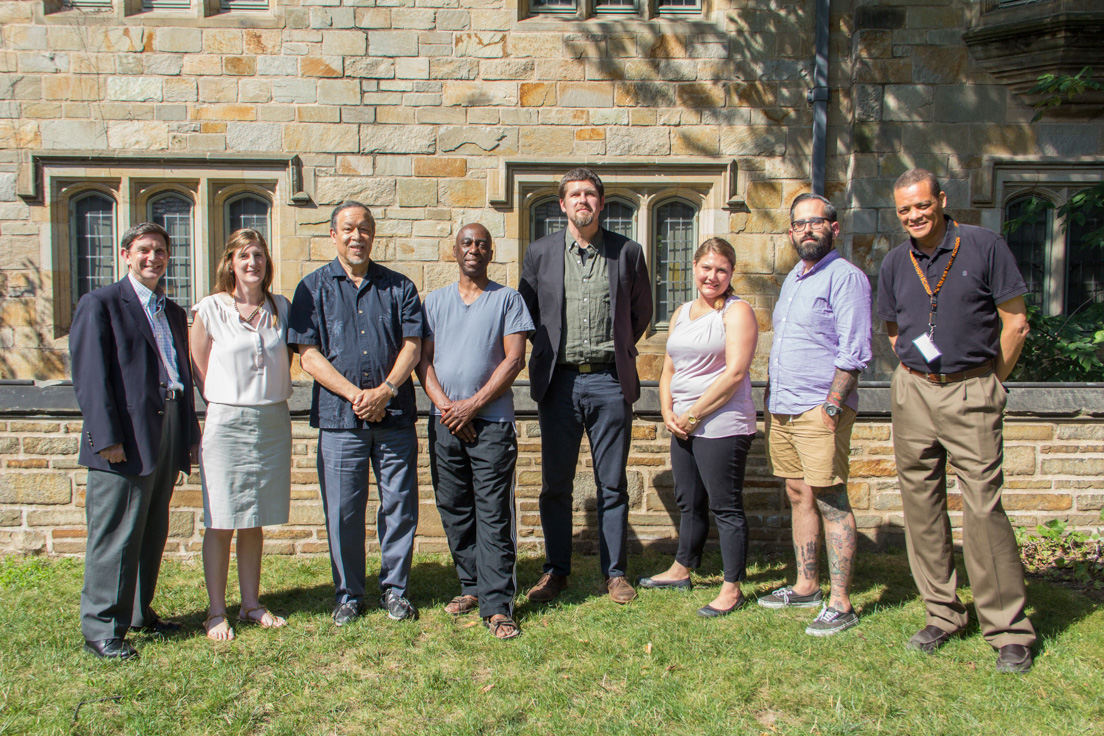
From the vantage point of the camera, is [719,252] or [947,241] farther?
[719,252]

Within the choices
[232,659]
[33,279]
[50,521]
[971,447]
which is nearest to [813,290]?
[971,447]

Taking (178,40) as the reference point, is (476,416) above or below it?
below

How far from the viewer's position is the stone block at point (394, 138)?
749 centimetres

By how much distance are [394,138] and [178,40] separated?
2.31 meters

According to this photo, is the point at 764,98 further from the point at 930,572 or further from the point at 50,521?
the point at 50,521

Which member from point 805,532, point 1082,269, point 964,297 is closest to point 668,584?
point 805,532

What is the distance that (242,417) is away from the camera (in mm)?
3494

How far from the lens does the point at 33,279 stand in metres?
7.60

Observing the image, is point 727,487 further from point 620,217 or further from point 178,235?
point 178,235

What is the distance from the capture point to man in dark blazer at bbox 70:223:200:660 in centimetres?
320

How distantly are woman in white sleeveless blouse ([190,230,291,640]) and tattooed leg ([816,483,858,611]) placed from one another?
260 centimetres

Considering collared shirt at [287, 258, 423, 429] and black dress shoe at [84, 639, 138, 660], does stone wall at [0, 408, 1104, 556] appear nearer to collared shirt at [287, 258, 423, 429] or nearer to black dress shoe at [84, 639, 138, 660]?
collared shirt at [287, 258, 423, 429]

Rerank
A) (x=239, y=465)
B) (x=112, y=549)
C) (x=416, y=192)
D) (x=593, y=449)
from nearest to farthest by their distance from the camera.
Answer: (x=112, y=549), (x=239, y=465), (x=593, y=449), (x=416, y=192)

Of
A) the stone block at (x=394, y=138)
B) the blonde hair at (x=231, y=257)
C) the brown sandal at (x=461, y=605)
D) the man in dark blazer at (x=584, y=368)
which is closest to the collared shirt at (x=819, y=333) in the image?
the man in dark blazer at (x=584, y=368)
